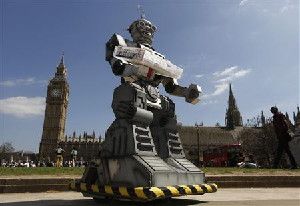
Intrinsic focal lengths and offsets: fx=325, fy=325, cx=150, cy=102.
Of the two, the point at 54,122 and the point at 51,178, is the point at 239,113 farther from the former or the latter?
the point at 51,178

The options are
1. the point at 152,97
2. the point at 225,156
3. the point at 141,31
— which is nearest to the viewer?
the point at 152,97

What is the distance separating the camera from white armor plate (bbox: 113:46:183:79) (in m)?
6.88

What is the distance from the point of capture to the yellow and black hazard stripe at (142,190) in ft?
17.6

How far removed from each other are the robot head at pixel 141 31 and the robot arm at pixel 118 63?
0.79m

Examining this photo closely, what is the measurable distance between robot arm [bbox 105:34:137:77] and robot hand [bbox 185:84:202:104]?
1839 mm

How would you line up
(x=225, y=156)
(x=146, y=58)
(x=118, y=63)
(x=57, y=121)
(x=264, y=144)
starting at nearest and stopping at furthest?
(x=118, y=63)
(x=146, y=58)
(x=225, y=156)
(x=264, y=144)
(x=57, y=121)

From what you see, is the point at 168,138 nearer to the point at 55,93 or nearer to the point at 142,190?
the point at 142,190

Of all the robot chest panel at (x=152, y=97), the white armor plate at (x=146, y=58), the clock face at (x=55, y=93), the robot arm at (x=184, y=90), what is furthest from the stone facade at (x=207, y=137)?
the robot chest panel at (x=152, y=97)

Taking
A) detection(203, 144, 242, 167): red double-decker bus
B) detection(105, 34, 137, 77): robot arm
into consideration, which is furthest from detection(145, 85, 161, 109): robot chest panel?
detection(203, 144, 242, 167): red double-decker bus

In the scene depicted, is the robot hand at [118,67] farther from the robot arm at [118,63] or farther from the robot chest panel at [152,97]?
the robot chest panel at [152,97]

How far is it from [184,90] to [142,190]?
3.45m

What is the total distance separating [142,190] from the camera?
5383 mm

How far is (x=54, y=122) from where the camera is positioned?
129 m

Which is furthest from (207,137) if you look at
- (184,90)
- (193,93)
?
(193,93)
